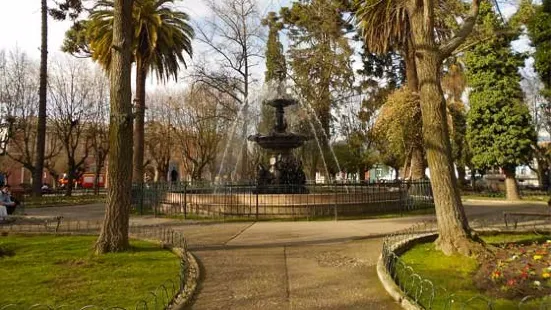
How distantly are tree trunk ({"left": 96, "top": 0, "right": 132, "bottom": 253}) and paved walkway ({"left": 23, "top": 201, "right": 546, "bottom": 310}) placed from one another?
5.21ft

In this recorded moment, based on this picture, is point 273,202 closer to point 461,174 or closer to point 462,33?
point 462,33

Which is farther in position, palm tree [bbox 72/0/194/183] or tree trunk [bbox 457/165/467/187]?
tree trunk [bbox 457/165/467/187]

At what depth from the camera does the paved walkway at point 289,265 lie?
17.6 feet

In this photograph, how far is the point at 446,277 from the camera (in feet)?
20.8

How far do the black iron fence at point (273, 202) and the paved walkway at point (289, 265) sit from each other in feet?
5.95

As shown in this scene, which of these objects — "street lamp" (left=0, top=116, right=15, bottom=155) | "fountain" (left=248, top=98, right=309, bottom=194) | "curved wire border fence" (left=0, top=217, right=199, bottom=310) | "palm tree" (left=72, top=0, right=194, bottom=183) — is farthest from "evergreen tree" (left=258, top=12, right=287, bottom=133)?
"curved wire border fence" (left=0, top=217, right=199, bottom=310)

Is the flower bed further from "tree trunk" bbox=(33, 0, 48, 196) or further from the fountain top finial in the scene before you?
"tree trunk" bbox=(33, 0, 48, 196)

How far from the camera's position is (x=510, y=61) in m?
28.0

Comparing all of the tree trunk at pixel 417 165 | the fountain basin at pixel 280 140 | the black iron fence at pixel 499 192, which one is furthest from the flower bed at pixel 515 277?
the black iron fence at pixel 499 192

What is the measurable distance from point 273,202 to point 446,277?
8.20 metres

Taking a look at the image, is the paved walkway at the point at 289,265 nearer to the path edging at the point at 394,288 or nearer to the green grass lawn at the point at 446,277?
the path edging at the point at 394,288

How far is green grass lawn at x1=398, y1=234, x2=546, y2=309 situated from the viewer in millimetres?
5059

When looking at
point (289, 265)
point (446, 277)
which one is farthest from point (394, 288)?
point (289, 265)

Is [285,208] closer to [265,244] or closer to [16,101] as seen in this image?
[265,244]
